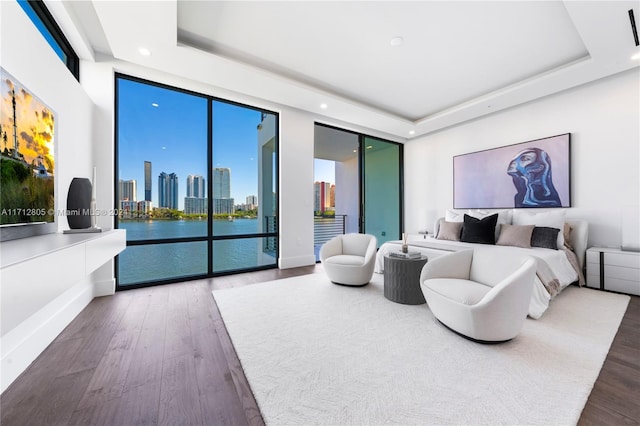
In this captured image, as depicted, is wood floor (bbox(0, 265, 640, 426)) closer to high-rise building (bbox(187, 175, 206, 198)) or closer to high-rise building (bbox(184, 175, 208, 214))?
high-rise building (bbox(184, 175, 208, 214))

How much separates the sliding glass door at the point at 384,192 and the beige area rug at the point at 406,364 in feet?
12.7

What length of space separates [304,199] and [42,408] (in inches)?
155

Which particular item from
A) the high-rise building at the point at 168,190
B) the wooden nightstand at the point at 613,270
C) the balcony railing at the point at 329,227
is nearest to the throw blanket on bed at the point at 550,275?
the wooden nightstand at the point at 613,270

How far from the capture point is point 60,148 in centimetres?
230

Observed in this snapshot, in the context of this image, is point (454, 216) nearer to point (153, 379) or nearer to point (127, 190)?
point (153, 379)

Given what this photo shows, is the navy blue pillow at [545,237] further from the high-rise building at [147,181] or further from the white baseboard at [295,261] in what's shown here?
the high-rise building at [147,181]

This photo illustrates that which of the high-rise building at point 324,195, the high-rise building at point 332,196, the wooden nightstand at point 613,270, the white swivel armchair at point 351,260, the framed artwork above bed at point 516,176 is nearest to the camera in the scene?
the wooden nightstand at point 613,270

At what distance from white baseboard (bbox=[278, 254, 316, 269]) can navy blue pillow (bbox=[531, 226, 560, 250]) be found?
3.49 metres

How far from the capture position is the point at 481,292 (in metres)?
2.14

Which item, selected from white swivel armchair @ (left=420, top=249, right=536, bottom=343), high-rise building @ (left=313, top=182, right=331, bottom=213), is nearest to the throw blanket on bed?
white swivel armchair @ (left=420, top=249, right=536, bottom=343)

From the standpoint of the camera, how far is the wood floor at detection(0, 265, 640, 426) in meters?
1.32

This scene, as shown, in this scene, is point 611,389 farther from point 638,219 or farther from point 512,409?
point 638,219

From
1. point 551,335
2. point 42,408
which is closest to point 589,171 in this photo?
point 551,335

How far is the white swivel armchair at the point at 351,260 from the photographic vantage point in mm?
3354
